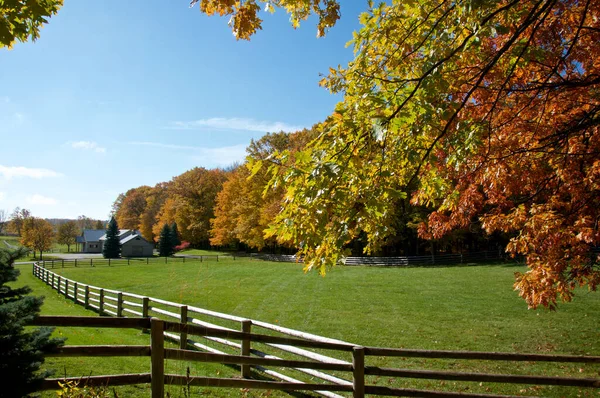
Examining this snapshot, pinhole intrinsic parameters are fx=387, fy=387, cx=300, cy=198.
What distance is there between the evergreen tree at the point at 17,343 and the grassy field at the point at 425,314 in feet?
11.3

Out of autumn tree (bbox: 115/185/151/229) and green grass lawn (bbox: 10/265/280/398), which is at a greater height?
autumn tree (bbox: 115/185/151/229)

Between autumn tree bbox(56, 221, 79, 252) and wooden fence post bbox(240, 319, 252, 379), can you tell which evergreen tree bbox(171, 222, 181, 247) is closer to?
autumn tree bbox(56, 221, 79, 252)

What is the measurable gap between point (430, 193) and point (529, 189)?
12.5ft

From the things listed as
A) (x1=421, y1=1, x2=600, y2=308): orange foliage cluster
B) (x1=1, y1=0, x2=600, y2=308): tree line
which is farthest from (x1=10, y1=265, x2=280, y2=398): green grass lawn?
(x1=421, y1=1, x2=600, y2=308): orange foliage cluster

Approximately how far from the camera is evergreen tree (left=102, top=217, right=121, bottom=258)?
6258 centimetres

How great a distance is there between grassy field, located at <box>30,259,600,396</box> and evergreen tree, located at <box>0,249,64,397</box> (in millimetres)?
3456

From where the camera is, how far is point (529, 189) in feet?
25.7

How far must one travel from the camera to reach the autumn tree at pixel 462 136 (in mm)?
3881

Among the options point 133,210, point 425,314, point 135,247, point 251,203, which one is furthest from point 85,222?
point 425,314

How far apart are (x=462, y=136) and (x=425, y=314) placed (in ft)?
38.9

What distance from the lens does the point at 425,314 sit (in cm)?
1509

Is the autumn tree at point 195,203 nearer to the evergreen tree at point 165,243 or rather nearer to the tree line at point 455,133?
the evergreen tree at point 165,243

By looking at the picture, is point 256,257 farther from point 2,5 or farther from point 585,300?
point 2,5

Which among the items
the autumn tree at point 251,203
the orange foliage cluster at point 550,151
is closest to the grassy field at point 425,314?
the orange foliage cluster at point 550,151
